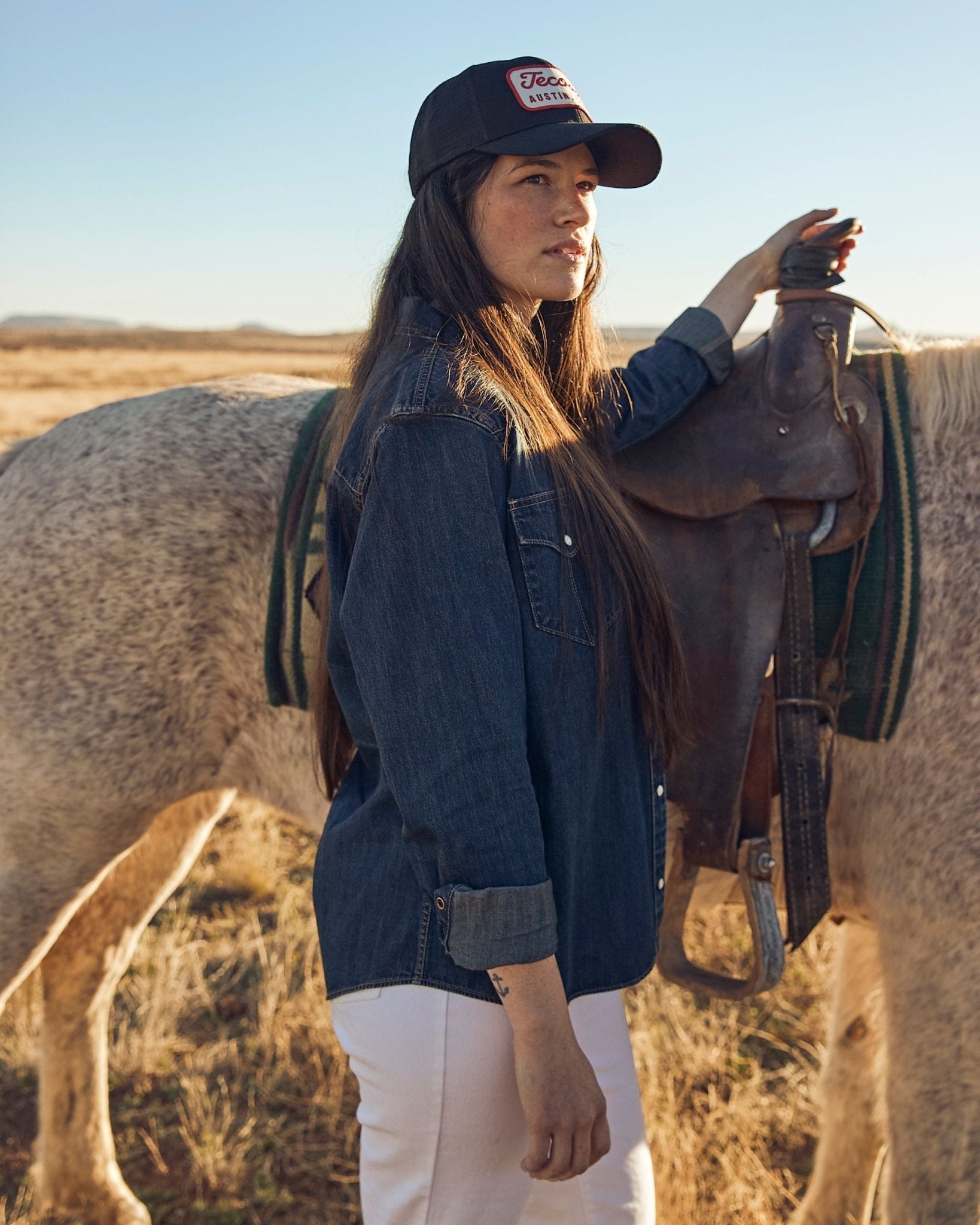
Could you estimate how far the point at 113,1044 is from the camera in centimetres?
297

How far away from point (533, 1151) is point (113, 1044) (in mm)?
2361

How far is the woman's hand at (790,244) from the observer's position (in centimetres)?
191

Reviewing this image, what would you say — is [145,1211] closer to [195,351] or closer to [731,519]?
[731,519]

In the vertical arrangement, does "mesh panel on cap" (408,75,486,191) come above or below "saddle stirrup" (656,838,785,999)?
above

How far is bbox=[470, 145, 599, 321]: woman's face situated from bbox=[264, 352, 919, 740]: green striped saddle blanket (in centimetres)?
53

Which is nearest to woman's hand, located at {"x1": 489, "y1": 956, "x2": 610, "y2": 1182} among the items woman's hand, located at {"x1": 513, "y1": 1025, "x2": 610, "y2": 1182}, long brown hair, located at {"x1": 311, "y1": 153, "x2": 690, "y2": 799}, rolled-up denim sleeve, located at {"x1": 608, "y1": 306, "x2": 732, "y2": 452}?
woman's hand, located at {"x1": 513, "y1": 1025, "x2": 610, "y2": 1182}

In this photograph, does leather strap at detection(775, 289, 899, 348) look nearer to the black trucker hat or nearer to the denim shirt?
the black trucker hat

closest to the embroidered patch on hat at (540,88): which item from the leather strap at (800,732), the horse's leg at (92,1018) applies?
the leather strap at (800,732)

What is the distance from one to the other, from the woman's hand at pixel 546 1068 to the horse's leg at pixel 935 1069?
0.87 metres

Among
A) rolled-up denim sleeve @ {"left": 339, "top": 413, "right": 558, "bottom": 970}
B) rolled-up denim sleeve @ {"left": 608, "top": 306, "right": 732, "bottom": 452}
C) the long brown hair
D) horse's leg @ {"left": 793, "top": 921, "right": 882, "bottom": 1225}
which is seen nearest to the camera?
rolled-up denim sleeve @ {"left": 339, "top": 413, "right": 558, "bottom": 970}

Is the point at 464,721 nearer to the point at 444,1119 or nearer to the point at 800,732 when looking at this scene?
→ the point at 444,1119

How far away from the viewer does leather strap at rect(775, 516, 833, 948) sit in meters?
1.73

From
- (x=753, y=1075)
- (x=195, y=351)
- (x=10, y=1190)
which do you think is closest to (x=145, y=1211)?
(x=10, y=1190)

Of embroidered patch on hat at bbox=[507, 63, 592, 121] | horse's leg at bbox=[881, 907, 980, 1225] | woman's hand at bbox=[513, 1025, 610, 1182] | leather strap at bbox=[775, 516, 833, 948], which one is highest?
embroidered patch on hat at bbox=[507, 63, 592, 121]
